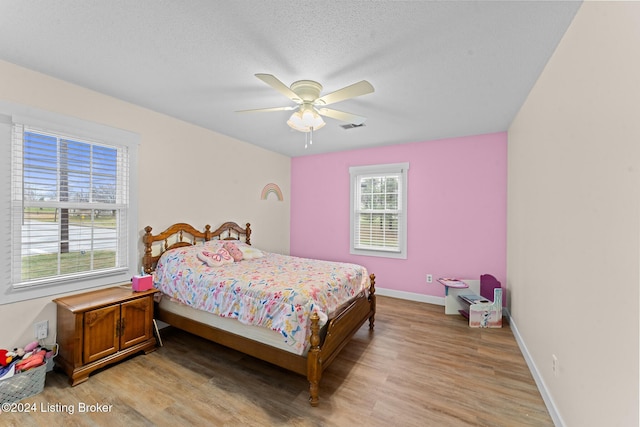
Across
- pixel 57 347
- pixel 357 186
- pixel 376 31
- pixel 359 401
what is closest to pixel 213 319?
pixel 57 347

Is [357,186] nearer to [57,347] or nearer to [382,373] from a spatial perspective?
[382,373]

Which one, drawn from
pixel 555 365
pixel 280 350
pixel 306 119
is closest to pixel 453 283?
pixel 555 365

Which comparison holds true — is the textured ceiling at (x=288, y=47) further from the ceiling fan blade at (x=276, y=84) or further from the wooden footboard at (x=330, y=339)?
the wooden footboard at (x=330, y=339)

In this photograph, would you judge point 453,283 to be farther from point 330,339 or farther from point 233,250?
point 233,250

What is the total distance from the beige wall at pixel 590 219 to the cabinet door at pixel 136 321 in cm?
341

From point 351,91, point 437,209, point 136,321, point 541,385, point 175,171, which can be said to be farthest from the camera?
point 437,209

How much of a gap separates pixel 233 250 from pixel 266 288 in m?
1.38

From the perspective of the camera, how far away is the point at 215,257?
10.3 ft

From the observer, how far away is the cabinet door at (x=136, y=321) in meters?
2.51

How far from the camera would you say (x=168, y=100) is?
286 centimetres

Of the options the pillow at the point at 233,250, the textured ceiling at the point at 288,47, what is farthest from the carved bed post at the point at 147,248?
the textured ceiling at the point at 288,47

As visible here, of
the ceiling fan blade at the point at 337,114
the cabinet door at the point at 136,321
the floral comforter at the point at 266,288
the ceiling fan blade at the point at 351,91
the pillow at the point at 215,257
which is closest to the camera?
the ceiling fan blade at the point at 351,91

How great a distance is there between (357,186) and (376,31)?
127 inches

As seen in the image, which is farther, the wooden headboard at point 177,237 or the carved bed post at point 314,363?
the wooden headboard at point 177,237
